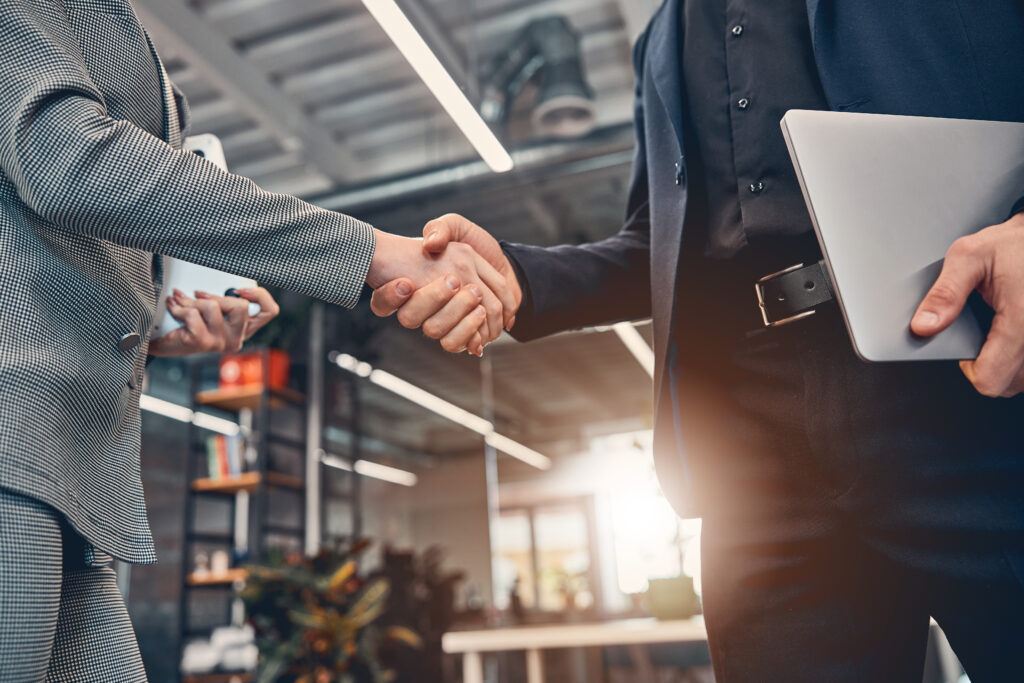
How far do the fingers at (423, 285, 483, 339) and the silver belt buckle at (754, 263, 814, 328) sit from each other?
0.36m

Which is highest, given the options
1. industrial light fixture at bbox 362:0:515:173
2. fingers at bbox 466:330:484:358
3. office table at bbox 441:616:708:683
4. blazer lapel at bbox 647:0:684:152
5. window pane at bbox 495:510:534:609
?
→ industrial light fixture at bbox 362:0:515:173

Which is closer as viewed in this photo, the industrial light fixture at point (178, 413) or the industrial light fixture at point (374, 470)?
the industrial light fixture at point (178, 413)


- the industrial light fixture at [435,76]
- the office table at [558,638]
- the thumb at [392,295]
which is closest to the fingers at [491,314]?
the thumb at [392,295]

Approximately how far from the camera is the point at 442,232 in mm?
991

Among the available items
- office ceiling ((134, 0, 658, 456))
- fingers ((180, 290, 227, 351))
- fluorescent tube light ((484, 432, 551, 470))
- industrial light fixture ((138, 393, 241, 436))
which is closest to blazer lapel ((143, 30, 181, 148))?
fingers ((180, 290, 227, 351))

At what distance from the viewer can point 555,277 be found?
1.14 meters

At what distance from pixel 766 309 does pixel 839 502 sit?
236 mm

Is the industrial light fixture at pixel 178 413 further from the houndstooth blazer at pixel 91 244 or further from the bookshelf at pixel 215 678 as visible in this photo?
the houndstooth blazer at pixel 91 244

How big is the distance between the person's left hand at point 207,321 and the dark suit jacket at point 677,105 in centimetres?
40

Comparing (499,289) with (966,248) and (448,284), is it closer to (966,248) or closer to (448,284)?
(448,284)

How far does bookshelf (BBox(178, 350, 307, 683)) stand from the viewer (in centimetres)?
517

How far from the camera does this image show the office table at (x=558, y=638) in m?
2.57

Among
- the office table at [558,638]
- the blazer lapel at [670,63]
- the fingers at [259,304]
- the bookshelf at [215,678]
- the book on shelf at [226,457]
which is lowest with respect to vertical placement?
the bookshelf at [215,678]

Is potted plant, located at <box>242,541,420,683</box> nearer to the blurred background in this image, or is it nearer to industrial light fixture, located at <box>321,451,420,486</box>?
the blurred background
